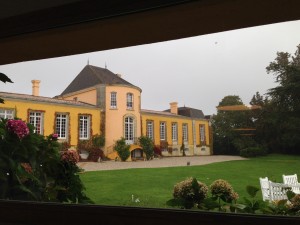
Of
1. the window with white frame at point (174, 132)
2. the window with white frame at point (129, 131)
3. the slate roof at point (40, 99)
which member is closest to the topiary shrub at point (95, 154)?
the window with white frame at point (129, 131)

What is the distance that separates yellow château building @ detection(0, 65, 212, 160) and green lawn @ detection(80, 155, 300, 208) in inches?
4.4

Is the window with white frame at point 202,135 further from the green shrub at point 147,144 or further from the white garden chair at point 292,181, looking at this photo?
the white garden chair at point 292,181

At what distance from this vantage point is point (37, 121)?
157cm

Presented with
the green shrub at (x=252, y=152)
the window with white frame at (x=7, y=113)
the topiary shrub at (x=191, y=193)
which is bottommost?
the topiary shrub at (x=191, y=193)

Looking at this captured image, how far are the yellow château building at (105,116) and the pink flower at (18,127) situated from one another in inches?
4.7

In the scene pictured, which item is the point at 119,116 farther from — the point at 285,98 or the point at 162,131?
the point at 285,98

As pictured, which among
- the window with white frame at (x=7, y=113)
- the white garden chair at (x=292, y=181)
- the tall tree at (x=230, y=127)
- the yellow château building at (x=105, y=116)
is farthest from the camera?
the window with white frame at (x=7, y=113)

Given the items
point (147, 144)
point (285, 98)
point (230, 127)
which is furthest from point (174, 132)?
point (285, 98)

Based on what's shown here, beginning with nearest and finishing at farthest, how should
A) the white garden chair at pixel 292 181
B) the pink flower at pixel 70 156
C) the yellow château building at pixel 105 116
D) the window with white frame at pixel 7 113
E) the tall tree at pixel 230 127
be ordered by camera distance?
1. the white garden chair at pixel 292 181
2. the tall tree at pixel 230 127
3. the yellow château building at pixel 105 116
4. the pink flower at pixel 70 156
5. the window with white frame at pixel 7 113

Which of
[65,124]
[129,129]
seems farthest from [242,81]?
[65,124]

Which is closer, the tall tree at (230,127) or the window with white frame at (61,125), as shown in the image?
the tall tree at (230,127)

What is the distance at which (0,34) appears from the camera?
127cm

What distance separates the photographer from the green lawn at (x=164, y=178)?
109 centimetres

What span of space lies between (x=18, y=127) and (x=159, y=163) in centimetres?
75
